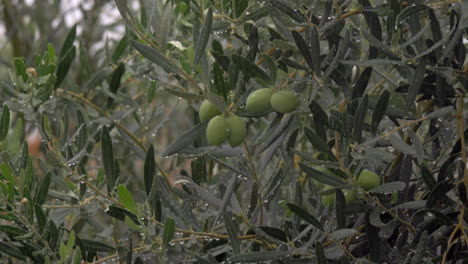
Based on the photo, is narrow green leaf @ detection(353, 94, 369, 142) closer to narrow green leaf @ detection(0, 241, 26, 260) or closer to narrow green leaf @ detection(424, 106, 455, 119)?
narrow green leaf @ detection(424, 106, 455, 119)

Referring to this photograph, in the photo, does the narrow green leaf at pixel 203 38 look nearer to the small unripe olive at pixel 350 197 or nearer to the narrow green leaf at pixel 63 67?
the small unripe olive at pixel 350 197

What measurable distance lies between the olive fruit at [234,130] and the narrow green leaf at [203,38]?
9cm

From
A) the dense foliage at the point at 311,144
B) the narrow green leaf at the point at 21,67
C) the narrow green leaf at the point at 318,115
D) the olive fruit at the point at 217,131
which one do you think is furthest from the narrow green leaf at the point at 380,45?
the narrow green leaf at the point at 21,67

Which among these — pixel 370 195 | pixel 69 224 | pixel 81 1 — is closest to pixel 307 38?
pixel 370 195

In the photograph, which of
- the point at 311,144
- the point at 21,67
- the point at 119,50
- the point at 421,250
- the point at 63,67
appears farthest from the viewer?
the point at 119,50

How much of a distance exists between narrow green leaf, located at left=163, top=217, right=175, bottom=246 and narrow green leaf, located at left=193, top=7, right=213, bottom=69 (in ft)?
0.64

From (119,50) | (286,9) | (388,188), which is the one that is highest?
(286,9)

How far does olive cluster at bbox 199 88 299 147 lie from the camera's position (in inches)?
31.8

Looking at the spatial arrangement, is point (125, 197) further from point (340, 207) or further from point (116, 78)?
point (116, 78)

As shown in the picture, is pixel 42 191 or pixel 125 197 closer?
pixel 125 197

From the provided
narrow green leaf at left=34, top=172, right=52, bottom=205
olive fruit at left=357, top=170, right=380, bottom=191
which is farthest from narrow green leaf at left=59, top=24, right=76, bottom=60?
olive fruit at left=357, top=170, right=380, bottom=191

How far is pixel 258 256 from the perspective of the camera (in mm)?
856

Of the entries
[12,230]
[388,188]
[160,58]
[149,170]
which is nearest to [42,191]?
[12,230]

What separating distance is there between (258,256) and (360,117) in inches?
8.4
